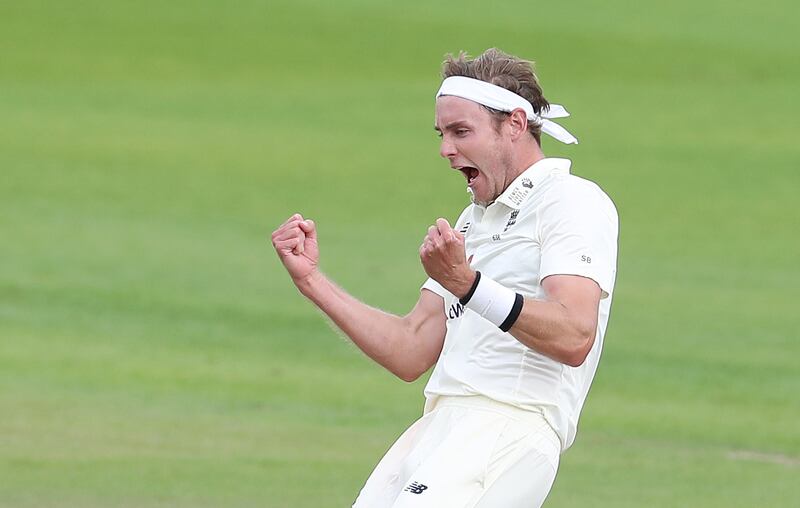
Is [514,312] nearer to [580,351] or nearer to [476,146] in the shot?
[580,351]

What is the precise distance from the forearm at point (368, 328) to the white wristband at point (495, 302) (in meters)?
1.00

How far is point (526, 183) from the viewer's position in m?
5.75

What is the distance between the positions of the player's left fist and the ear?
0.71 m

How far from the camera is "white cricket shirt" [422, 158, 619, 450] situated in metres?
5.50

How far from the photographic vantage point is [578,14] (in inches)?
1907

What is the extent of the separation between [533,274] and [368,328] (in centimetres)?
87

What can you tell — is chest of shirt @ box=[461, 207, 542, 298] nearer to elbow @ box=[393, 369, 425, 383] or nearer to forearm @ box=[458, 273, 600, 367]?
forearm @ box=[458, 273, 600, 367]

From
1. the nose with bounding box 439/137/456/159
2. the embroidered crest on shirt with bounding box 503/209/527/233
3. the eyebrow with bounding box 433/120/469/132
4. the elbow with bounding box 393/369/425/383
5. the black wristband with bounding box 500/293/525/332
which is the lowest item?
the elbow with bounding box 393/369/425/383

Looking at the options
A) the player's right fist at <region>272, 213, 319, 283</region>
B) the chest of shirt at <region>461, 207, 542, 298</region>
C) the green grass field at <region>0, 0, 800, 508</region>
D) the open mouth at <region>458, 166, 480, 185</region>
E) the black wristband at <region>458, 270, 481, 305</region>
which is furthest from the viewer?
the green grass field at <region>0, 0, 800, 508</region>

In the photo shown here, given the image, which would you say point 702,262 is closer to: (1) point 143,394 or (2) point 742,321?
(2) point 742,321

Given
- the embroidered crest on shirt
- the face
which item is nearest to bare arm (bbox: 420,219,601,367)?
the embroidered crest on shirt

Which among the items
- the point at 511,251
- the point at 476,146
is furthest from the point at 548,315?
the point at 476,146

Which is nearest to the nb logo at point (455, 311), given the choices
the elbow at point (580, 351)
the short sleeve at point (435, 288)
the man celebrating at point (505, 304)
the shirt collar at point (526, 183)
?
the man celebrating at point (505, 304)

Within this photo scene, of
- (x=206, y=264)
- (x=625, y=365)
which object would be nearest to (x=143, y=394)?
(x=625, y=365)
